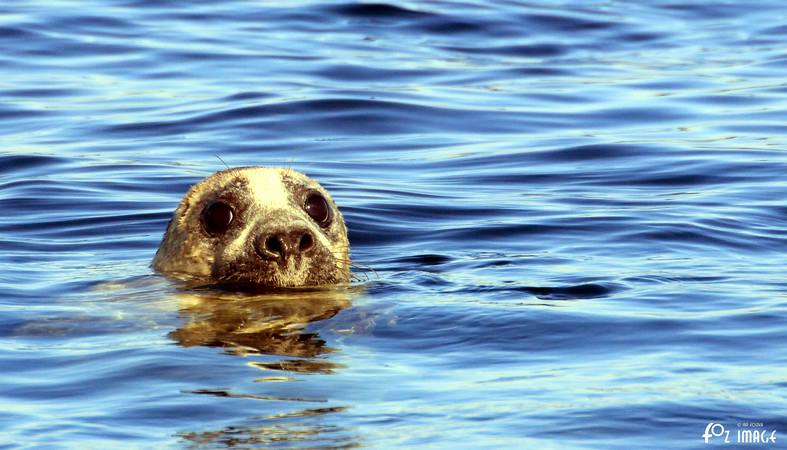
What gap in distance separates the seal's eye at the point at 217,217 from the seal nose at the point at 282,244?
431 millimetres

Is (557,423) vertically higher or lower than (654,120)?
lower

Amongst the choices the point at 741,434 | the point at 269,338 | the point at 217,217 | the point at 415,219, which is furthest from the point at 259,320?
the point at 415,219

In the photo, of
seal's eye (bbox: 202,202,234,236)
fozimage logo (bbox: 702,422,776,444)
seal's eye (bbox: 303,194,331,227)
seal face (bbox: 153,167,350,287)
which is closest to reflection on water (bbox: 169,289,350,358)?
seal face (bbox: 153,167,350,287)

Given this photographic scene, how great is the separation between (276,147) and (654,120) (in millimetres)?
3897

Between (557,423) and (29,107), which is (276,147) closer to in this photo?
(29,107)

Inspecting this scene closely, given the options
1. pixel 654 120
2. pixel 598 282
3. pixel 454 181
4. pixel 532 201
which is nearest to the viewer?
pixel 598 282

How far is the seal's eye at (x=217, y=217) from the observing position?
9148 mm

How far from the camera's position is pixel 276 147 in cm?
1477

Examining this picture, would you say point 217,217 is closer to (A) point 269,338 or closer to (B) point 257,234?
(B) point 257,234

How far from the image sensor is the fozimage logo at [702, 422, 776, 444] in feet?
20.1

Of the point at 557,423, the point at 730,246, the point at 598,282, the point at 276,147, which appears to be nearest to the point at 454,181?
the point at 276,147

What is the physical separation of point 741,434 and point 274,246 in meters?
3.28

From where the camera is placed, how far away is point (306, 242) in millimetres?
8797

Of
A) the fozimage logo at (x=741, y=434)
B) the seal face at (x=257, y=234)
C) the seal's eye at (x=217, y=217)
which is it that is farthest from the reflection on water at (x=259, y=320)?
the fozimage logo at (x=741, y=434)
